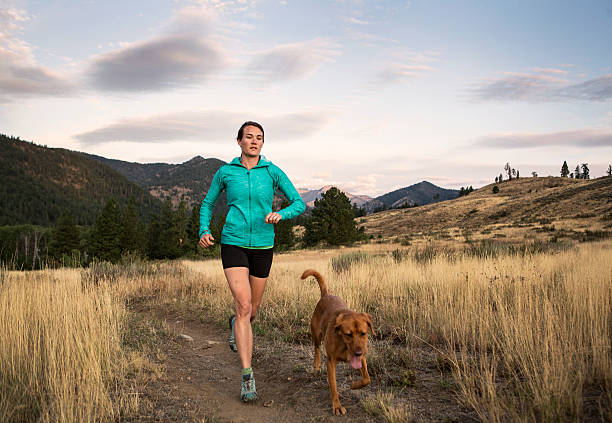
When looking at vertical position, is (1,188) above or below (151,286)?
above

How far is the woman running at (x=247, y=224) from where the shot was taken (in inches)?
145

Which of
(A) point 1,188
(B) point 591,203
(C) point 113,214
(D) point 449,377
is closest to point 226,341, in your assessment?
(D) point 449,377

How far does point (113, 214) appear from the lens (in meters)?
50.8

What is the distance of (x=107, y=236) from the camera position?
5022 cm

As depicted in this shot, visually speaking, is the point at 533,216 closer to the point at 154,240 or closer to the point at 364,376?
the point at 364,376

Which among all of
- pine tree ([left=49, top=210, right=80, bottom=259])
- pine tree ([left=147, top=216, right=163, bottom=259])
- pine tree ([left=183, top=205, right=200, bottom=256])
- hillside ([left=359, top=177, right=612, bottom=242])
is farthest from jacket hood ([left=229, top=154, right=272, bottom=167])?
pine tree ([left=147, top=216, right=163, bottom=259])

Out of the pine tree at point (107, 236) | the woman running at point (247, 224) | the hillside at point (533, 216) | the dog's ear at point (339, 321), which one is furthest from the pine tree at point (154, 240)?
the dog's ear at point (339, 321)

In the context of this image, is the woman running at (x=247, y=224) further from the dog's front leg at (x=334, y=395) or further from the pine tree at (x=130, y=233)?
the pine tree at (x=130, y=233)

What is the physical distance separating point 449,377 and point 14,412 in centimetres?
393

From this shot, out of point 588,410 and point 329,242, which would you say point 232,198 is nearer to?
point 588,410

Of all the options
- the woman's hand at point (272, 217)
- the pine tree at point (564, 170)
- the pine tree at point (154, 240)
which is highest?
the pine tree at point (564, 170)

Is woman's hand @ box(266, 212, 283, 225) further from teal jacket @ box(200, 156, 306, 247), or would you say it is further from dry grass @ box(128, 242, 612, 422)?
dry grass @ box(128, 242, 612, 422)

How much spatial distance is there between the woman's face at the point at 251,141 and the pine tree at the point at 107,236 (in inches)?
2075

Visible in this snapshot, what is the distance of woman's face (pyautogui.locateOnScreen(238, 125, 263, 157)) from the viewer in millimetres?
3920
